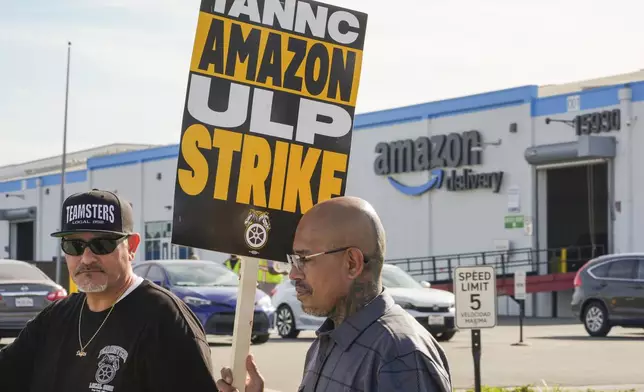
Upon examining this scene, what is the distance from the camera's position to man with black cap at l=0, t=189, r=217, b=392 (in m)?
4.52

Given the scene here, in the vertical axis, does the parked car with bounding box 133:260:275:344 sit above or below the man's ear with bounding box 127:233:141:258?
below

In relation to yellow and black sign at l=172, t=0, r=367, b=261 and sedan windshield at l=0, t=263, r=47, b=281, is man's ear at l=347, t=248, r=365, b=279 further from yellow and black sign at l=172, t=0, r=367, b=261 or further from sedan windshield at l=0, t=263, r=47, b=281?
sedan windshield at l=0, t=263, r=47, b=281

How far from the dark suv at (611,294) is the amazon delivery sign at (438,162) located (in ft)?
50.7

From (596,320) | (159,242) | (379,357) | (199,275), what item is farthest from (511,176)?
(379,357)

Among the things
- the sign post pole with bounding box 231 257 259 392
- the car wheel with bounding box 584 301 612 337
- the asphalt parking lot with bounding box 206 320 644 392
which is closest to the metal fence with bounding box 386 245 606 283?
the car wheel with bounding box 584 301 612 337

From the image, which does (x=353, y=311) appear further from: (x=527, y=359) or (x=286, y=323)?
(x=286, y=323)

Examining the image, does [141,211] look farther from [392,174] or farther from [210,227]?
[210,227]

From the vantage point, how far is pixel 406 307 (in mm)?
21250

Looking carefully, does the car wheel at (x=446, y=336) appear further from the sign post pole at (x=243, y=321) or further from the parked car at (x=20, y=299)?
the sign post pole at (x=243, y=321)

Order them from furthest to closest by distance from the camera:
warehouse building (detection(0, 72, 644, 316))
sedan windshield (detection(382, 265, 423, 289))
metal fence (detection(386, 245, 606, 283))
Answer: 1. metal fence (detection(386, 245, 606, 283))
2. warehouse building (detection(0, 72, 644, 316))
3. sedan windshield (detection(382, 265, 423, 289))

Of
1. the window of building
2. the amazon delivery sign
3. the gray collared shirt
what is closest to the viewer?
the gray collared shirt

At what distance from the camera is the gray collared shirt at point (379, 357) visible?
3137 millimetres

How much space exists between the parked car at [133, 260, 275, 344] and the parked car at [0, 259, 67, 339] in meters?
1.95

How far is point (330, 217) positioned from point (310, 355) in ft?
1.42
